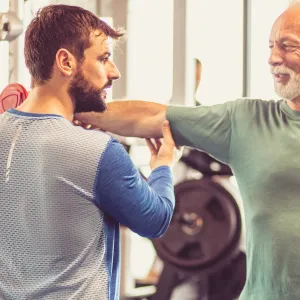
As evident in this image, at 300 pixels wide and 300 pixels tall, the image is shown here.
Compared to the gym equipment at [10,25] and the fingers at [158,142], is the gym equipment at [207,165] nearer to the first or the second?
the gym equipment at [10,25]

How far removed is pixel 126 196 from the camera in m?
1.19

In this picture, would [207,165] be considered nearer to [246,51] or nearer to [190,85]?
[190,85]

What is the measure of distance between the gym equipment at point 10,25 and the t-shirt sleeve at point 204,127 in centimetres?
149

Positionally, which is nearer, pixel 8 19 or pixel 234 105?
pixel 234 105

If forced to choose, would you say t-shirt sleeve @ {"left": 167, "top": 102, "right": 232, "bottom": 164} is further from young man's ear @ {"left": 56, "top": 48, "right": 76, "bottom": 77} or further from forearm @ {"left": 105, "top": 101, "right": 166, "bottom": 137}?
young man's ear @ {"left": 56, "top": 48, "right": 76, "bottom": 77}

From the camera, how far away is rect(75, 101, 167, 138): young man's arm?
5.34 ft

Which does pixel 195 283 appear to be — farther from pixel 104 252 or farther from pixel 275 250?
pixel 104 252

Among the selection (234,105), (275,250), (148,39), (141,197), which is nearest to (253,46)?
(148,39)

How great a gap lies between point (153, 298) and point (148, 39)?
1328 mm

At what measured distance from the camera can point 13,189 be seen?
1.19 meters

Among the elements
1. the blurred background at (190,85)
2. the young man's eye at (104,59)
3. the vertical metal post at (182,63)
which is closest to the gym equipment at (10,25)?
the blurred background at (190,85)

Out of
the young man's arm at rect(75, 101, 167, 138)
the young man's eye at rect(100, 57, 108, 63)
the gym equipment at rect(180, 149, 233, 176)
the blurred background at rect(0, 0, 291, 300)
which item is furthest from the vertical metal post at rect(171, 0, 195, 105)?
the young man's eye at rect(100, 57, 108, 63)

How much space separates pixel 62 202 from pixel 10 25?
6.09 ft

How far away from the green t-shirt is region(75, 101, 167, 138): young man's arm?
0.17 feet
